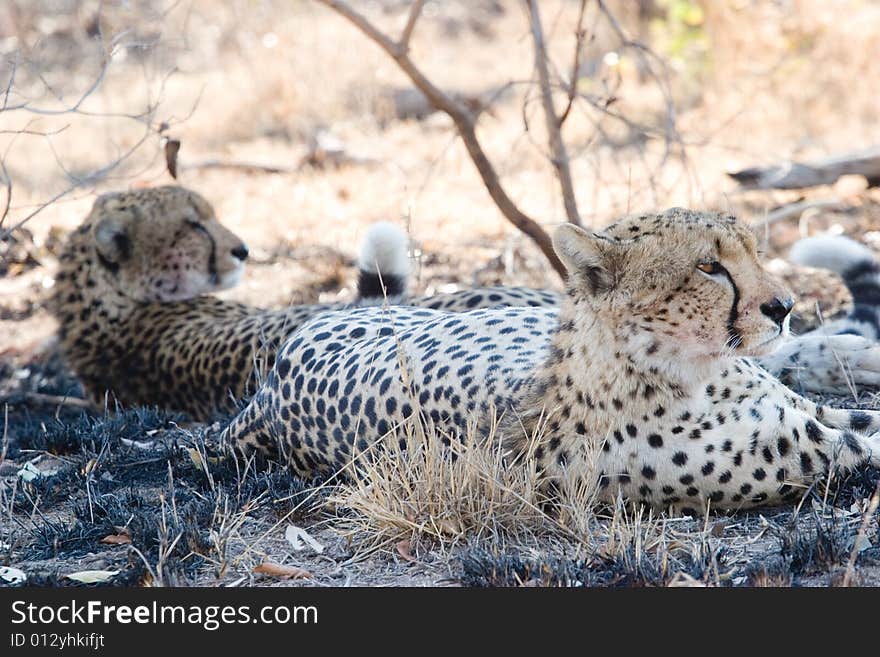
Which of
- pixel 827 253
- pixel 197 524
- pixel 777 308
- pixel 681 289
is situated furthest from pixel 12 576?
pixel 827 253

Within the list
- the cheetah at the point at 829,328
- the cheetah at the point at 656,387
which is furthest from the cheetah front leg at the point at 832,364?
the cheetah at the point at 656,387

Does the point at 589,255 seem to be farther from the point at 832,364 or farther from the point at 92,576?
the point at 832,364

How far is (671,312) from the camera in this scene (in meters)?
2.88

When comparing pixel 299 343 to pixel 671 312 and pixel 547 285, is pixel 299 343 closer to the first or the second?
pixel 671 312

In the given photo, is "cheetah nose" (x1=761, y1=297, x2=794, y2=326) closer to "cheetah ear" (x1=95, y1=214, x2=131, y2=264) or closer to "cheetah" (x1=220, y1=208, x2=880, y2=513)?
"cheetah" (x1=220, y1=208, x2=880, y2=513)

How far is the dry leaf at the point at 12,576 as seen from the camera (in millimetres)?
2949

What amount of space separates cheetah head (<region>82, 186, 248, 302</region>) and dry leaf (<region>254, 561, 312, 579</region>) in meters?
2.45

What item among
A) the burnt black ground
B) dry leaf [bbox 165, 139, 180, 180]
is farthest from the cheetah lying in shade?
the burnt black ground

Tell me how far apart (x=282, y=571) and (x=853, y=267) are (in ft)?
7.60

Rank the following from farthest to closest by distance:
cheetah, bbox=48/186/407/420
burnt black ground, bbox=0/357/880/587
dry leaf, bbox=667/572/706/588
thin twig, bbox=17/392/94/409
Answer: thin twig, bbox=17/392/94/409 → cheetah, bbox=48/186/407/420 → burnt black ground, bbox=0/357/880/587 → dry leaf, bbox=667/572/706/588

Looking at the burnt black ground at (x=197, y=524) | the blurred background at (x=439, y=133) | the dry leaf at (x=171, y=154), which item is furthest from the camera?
the blurred background at (x=439, y=133)

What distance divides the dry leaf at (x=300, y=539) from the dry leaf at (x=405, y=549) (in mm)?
207

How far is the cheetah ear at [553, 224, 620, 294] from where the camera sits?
114 inches

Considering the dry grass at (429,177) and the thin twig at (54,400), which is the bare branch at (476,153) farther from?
the thin twig at (54,400)
